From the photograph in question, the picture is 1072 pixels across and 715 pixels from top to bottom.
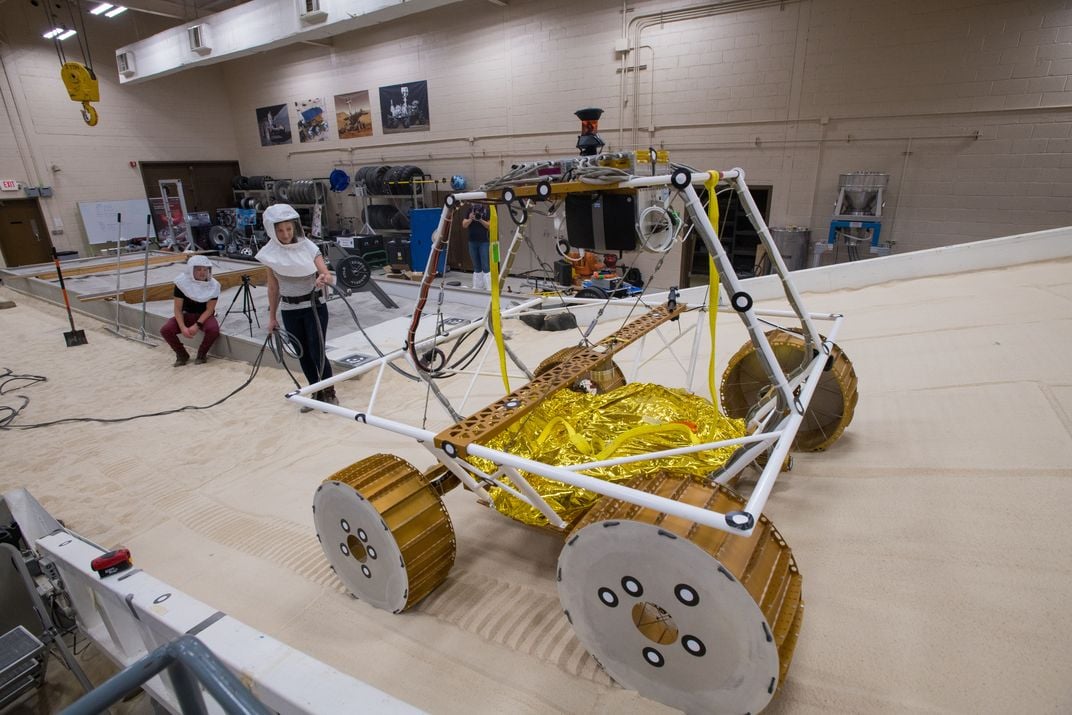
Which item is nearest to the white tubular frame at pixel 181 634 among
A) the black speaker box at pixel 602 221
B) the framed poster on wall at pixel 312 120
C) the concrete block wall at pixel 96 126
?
the black speaker box at pixel 602 221

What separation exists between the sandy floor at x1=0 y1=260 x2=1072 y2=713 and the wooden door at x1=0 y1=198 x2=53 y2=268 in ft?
33.0

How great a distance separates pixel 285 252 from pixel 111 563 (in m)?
2.61

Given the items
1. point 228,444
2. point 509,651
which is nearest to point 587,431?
point 509,651

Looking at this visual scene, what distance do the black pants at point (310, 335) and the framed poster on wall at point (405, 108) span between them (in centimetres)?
737

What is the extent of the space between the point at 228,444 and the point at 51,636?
2.01 meters

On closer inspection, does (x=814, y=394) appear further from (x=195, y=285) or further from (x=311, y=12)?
(x=311, y=12)

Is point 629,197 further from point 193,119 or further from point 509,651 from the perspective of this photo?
point 193,119

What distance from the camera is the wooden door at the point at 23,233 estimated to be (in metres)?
11.2

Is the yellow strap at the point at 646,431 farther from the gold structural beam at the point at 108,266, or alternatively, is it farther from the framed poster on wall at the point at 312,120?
the framed poster on wall at the point at 312,120

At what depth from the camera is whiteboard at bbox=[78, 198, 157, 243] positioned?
12.0m

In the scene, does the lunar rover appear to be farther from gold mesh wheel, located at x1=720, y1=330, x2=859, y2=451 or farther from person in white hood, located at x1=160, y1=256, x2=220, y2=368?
person in white hood, located at x1=160, y1=256, x2=220, y2=368

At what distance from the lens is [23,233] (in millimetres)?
11508

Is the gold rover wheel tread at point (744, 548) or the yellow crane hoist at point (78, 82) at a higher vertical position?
the yellow crane hoist at point (78, 82)

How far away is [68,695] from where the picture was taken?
7.40 ft
